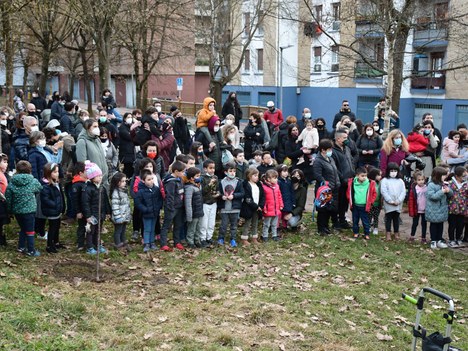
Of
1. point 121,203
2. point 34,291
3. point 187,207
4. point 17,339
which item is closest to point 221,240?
point 187,207

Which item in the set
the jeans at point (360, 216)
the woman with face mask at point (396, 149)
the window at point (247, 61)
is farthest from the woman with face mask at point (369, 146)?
the window at point (247, 61)

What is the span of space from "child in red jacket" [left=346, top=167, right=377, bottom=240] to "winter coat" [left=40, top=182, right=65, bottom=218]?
5.76 m

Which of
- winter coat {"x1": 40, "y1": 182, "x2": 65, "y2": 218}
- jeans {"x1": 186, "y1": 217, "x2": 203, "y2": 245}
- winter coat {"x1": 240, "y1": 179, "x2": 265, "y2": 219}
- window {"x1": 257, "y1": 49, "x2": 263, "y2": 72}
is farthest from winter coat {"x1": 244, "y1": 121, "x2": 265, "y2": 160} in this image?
window {"x1": 257, "y1": 49, "x2": 263, "y2": 72}

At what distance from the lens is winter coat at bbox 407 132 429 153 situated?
15125 mm

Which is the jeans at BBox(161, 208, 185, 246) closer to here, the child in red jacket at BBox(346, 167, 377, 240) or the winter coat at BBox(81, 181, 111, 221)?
the winter coat at BBox(81, 181, 111, 221)

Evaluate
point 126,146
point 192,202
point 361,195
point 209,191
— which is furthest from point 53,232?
point 361,195

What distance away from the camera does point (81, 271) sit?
9.52m

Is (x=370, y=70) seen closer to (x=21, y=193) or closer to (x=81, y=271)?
(x=21, y=193)

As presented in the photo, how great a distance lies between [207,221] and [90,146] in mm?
2558

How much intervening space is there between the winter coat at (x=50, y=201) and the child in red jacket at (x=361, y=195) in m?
5.76

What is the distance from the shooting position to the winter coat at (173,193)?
1101 centimetres

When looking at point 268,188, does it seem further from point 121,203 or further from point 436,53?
point 436,53

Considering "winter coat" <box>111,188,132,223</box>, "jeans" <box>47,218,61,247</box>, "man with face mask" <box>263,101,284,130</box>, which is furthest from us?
"man with face mask" <box>263,101,284,130</box>

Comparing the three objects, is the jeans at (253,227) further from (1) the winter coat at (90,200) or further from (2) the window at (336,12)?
(2) the window at (336,12)
